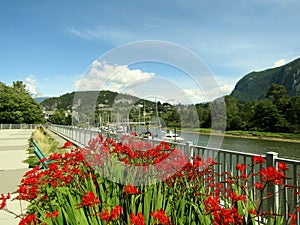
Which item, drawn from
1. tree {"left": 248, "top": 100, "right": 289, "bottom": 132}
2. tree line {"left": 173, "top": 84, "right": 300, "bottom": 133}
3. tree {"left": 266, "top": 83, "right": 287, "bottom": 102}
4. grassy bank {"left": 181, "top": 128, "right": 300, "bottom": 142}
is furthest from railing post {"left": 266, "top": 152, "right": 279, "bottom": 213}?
tree {"left": 266, "top": 83, "right": 287, "bottom": 102}

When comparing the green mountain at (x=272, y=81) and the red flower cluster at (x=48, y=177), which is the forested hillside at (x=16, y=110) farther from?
the green mountain at (x=272, y=81)

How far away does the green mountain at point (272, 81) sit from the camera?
390 ft

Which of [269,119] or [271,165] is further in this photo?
[269,119]

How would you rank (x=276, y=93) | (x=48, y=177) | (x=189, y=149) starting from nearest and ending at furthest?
(x=48, y=177) → (x=189, y=149) → (x=276, y=93)

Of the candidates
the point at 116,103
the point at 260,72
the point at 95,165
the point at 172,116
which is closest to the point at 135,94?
the point at 116,103

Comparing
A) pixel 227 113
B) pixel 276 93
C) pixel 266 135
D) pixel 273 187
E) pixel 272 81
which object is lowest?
pixel 266 135

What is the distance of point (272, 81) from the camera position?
137 m

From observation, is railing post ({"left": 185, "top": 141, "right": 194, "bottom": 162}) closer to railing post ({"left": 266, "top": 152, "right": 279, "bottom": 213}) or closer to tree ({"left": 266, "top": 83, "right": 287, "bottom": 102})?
railing post ({"left": 266, "top": 152, "right": 279, "bottom": 213})

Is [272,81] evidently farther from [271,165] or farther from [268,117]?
[271,165]

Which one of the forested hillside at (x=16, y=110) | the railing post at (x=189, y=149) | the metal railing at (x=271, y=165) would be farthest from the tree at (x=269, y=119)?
the forested hillside at (x=16, y=110)

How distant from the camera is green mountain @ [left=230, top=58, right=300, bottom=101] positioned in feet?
390

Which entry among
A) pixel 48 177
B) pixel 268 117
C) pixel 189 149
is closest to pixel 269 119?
pixel 268 117

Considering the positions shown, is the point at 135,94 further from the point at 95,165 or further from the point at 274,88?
the point at 274,88

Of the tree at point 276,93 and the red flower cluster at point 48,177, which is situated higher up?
the tree at point 276,93
